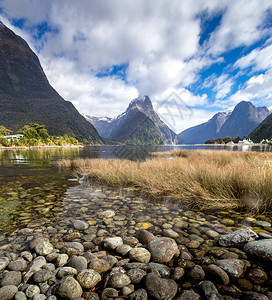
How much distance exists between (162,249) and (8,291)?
6.58 ft

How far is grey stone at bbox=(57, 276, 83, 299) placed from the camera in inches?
66.6

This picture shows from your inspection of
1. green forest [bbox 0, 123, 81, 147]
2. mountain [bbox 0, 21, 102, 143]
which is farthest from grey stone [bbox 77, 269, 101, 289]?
mountain [bbox 0, 21, 102, 143]

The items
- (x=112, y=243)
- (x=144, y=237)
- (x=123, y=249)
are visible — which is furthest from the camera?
(x=144, y=237)

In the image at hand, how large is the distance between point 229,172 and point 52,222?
5.29 metres

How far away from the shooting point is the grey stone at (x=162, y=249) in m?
2.27

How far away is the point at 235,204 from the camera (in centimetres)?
405

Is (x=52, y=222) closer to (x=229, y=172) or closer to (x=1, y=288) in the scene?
(x=1, y=288)

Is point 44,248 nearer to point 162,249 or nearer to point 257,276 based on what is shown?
point 162,249

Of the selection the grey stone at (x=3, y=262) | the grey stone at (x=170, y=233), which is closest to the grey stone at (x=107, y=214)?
the grey stone at (x=170, y=233)

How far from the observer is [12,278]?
1935mm

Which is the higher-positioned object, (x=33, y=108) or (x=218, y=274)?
(x=33, y=108)

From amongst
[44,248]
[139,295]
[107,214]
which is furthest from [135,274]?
[107,214]

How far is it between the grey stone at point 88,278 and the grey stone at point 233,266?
5.35 feet

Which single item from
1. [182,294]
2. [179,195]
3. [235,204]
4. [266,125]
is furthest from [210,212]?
[266,125]
